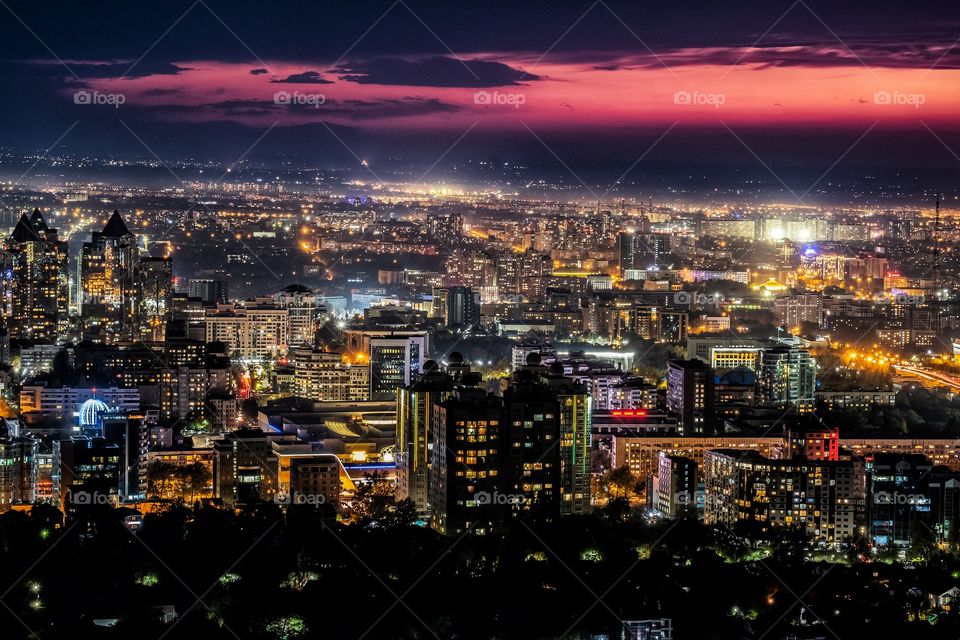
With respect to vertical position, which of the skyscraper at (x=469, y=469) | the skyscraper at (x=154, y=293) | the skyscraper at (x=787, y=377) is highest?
the skyscraper at (x=154, y=293)

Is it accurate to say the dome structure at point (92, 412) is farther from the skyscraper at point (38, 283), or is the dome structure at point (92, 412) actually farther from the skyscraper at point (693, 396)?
the skyscraper at point (693, 396)

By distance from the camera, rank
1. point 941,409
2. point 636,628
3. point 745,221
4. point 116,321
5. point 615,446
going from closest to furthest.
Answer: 1. point 636,628
2. point 615,446
3. point 941,409
4. point 116,321
5. point 745,221

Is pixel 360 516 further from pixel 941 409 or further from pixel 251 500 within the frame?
pixel 941 409

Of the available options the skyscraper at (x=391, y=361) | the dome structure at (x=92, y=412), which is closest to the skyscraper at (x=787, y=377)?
the skyscraper at (x=391, y=361)

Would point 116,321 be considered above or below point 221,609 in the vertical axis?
above

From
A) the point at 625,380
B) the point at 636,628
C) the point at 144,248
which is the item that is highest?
the point at 144,248

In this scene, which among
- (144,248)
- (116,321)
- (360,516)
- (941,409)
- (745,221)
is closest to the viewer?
(360,516)

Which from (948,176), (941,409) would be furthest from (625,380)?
(948,176)
